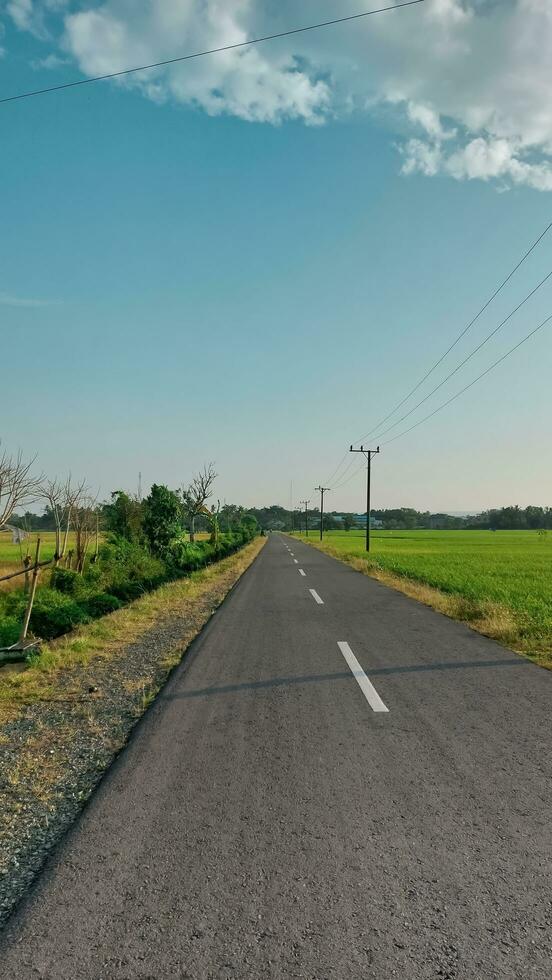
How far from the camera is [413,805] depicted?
373 cm

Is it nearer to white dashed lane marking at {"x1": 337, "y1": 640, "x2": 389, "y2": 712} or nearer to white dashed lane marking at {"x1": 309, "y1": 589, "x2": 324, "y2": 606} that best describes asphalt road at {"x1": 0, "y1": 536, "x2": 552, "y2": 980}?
white dashed lane marking at {"x1": 337, "y1": 640, "x2": 389, "y2": 712}

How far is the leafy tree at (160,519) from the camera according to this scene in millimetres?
29125

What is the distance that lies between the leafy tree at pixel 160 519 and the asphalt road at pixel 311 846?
75.8ft

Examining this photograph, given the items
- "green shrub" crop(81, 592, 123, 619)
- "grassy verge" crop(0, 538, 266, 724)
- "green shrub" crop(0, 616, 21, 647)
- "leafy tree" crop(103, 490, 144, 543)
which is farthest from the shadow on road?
"leafy tree" crop(103, 490, 144, 543)

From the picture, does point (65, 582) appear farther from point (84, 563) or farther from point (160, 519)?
point (160, 519)

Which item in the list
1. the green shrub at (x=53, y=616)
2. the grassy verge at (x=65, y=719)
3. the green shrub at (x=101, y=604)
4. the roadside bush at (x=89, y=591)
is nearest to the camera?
the grassy verge at (x=65, y=719)

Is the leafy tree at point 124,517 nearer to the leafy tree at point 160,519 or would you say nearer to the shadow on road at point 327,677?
the leafy tree at point 160,519

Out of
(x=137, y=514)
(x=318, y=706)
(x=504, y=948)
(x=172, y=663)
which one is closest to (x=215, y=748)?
(x=318, y=706)

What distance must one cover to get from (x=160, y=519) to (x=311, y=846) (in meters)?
26.6

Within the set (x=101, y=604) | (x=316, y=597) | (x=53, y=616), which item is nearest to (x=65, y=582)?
(x=101, y=604)

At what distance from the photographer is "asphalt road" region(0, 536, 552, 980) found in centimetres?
243

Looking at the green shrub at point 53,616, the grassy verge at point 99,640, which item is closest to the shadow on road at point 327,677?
the grassy verge at point 99,640

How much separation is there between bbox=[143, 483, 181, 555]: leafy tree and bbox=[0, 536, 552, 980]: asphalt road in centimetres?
2311

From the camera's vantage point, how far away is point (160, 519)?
29172mm
